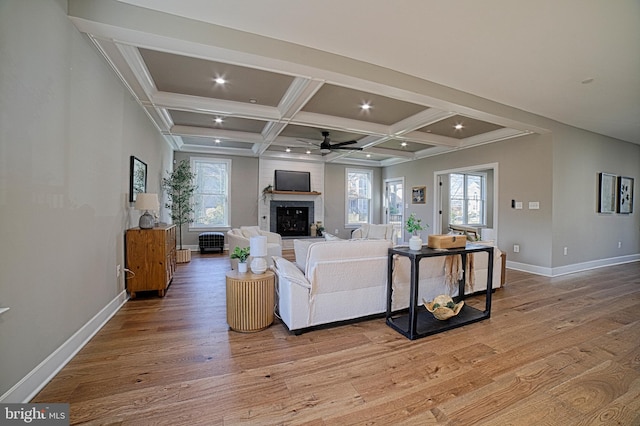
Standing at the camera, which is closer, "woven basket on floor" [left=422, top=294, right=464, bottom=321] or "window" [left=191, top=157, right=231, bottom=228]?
"woven basket on floor" [left=422, top=294, right=464, bottom=321]

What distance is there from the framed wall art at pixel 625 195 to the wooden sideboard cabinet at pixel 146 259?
8.91m

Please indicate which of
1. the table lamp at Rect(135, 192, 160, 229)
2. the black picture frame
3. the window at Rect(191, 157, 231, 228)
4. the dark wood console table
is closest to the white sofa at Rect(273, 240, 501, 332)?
the dark wood console table

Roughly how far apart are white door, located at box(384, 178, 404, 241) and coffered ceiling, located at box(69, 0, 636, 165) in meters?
2.27

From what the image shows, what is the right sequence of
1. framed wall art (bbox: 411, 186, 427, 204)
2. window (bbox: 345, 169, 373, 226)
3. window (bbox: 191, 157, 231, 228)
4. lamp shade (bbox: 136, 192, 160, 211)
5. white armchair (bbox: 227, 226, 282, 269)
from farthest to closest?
window (bbox: 345, 169, 373, 226), framed wall art (bbox: 411, 186, 427, 204), window (bbox: 191, 157, 231, 228), white armchair (bbox: 227, 226, 282, 269), lamp shade (bbox: 136, 192, 160, 211)

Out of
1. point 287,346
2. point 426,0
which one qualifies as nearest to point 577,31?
point 426,0

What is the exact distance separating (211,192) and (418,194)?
5877 millimetres

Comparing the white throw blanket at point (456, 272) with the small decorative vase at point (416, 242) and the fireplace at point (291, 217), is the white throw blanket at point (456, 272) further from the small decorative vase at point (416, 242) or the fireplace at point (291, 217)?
the fireplace at point (291, 217)

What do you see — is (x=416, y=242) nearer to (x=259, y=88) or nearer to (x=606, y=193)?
(x=259, y=88)

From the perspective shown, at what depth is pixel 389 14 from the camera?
2.30m

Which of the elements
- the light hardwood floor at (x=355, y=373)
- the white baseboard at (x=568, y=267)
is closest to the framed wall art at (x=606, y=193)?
the white baseboard at (x=568, y=267)

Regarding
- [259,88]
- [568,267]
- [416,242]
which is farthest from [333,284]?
[568,267]

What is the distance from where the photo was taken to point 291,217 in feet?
27.2

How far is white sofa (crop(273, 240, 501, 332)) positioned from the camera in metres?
2.55

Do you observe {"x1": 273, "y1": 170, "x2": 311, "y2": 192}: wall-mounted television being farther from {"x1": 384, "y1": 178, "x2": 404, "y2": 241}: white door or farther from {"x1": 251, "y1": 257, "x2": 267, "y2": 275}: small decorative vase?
{"x1": 251, "y1": 257, "x2": 267, "y2": 275}: small decorative vase
